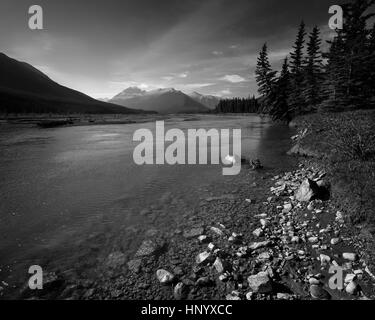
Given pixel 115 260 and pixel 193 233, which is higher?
pixel 193 233

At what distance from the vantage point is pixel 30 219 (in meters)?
7.36

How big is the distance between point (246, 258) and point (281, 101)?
46.5 meters

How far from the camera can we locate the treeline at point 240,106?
13175cm

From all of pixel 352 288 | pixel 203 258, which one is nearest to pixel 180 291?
pixel 203 258

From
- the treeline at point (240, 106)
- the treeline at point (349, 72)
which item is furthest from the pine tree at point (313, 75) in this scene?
the treeline at point (240, 106)

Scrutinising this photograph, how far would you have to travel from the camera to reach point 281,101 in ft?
147

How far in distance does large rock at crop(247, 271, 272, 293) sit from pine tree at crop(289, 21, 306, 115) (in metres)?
41.9

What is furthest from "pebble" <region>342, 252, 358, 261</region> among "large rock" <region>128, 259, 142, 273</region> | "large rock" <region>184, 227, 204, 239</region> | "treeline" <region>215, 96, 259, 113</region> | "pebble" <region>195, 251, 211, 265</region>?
"treeline" <region>215, 96, 259, 113</region>

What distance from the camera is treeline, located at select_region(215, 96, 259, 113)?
132 metres

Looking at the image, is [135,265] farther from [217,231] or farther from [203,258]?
[217,231]

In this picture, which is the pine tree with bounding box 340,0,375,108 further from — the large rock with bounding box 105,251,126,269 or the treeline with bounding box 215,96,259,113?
the treeline with bounding box 215,96,259,113
